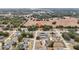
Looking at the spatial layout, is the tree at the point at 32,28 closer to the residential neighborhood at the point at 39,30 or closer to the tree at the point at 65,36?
the residential neighborhood at the point at 39,30

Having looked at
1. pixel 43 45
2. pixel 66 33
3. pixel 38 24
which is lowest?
pixel 43 45

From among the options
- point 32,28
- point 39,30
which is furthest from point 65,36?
point 32,28

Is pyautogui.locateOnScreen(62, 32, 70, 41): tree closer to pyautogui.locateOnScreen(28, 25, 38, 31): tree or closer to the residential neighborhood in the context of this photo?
the residential neighborhood

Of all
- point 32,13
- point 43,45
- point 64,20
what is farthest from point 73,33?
point 32,13

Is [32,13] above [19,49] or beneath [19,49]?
above

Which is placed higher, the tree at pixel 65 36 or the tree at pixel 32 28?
the tree at pixel 32 28

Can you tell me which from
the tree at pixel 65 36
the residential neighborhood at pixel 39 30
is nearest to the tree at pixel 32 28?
the residential neighborhood at pixel 39 30

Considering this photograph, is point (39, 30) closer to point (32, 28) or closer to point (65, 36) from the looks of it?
point (32, 28)

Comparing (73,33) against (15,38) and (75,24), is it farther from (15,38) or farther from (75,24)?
(15,38)

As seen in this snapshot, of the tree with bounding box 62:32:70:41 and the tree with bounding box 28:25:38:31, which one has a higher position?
the tree with bounding box 28:25:38:31


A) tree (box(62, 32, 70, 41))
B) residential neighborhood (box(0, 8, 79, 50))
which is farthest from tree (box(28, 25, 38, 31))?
tree (box(62, 32, 70, 41))
